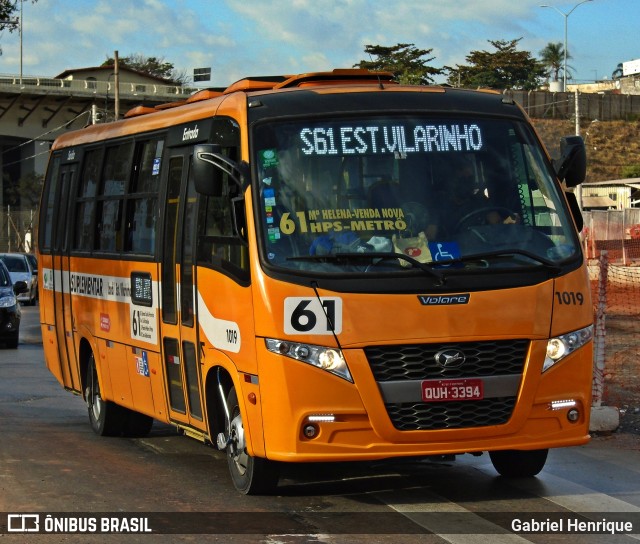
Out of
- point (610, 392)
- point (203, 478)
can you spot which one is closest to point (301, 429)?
point (203, 478)

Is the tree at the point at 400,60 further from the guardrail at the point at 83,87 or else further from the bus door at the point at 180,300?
the bus door at the point at 180,300

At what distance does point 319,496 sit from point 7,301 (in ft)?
55.7

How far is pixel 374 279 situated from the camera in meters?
8.41

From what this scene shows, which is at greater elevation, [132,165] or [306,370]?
[132,165]

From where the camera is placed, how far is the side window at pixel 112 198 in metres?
12.1

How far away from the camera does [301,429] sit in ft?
27.3

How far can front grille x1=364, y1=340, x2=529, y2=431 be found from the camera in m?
8.36

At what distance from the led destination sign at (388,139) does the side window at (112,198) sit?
3.43m

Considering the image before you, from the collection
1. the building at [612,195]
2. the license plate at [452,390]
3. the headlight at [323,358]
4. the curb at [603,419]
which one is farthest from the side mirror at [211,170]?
the building at [612,195]

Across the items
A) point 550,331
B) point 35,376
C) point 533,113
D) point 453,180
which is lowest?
point 35,376

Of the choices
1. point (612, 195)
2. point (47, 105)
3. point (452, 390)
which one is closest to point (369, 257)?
point (452, 390)

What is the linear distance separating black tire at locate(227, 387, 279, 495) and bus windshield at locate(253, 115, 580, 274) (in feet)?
4.17

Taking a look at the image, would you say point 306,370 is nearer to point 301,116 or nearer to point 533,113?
point 301,116

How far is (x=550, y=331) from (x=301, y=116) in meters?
2.23
